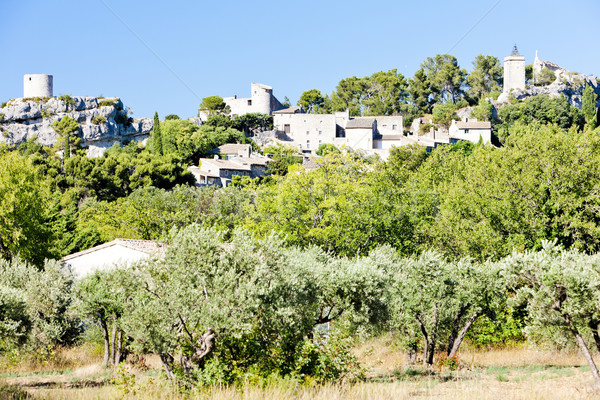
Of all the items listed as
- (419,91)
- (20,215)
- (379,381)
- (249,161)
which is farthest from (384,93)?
(379,381)

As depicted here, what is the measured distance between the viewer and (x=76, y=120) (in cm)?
9706

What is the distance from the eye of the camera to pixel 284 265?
12.8 metres

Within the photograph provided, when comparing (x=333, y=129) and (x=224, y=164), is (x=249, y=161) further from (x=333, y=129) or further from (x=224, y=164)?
(x=333, y=129)

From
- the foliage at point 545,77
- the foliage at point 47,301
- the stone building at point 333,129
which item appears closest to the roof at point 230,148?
the stone building at point 333,129

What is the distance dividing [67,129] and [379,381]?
86.6 meters

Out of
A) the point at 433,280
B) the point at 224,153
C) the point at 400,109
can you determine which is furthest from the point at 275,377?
the point at 400,109

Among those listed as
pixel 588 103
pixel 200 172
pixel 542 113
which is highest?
pixel 588 103

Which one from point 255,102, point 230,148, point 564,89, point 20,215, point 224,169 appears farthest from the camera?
point 255,102

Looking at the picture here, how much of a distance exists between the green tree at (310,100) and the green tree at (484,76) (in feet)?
101

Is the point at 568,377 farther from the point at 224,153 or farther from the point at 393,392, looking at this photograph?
the point at 224,153

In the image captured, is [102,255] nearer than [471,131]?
Yes

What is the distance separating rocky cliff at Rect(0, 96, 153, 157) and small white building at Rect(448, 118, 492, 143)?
51.1 metres

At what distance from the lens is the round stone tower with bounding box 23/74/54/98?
106 m

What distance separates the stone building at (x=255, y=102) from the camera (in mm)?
115125
